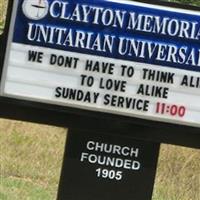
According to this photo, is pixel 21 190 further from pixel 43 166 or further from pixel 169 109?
pixel 169 109

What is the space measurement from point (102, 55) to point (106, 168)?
1012 mm

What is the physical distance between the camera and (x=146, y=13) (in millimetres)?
6754

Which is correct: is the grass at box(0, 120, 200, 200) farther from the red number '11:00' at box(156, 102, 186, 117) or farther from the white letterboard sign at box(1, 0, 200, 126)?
the red number '11:00' at box(156, 102, 186, 117)

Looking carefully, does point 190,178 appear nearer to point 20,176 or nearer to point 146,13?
point 20,176

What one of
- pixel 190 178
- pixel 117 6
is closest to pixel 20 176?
pixel 190 178

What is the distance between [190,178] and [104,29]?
178 inches

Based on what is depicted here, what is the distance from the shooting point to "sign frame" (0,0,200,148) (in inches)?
267

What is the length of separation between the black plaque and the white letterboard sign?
12.3 inches

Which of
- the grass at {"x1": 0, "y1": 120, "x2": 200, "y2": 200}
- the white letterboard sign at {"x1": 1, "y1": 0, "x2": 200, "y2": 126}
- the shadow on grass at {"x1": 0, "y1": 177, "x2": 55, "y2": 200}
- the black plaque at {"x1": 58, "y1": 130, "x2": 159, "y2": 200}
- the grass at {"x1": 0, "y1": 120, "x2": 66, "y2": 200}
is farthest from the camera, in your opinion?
the grass at {"x1": 0, "y1": 120, "x2": 200, "y2": 200}

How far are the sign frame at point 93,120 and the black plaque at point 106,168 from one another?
0.36 ft

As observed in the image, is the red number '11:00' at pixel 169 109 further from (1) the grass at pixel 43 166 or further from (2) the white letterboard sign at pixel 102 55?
(1) the grass at pixel 43 166

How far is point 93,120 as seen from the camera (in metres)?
6.80

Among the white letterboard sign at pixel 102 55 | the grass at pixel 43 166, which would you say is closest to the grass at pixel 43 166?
the grass at pixel 43 166

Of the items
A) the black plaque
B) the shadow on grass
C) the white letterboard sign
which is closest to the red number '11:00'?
the white letterboard sign
